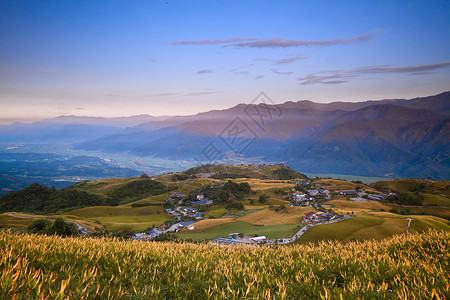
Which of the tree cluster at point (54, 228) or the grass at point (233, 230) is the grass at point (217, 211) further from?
the tree cluster at point (54, 228)

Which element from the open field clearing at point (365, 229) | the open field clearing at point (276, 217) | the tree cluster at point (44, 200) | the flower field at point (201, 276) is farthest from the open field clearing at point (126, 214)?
the flower field at point (201, 276)

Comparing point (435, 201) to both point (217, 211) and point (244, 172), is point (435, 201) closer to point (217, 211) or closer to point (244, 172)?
point (217, 211)

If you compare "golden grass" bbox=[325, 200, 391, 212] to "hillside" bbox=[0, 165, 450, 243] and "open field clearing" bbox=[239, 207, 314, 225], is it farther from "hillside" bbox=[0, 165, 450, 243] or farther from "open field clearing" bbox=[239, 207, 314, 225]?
"open field clearing" bbox=[239, 207, 314, 225]

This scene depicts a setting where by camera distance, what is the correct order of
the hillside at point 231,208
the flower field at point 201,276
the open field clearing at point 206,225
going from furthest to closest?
1. the open field clearing at point 206,225
2. the hillside at point 231,208
3. the flower field at point 201,276

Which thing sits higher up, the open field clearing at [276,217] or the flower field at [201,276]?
the flower field at [201,276]

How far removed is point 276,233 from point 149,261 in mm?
36801

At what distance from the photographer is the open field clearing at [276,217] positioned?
170ft

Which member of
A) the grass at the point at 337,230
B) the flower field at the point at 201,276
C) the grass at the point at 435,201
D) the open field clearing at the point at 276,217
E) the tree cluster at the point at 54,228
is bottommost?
the grass at the point at 435,201

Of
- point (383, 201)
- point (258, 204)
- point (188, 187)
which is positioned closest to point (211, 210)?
point (258, 204)

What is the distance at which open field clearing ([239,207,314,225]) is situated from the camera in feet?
170

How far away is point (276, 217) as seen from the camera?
57500mm

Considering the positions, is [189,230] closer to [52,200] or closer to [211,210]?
[211,210]

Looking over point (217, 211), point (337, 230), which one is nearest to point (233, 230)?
point (337, 230)

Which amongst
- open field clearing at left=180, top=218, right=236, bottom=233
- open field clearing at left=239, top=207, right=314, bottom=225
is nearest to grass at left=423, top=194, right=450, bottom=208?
open field clearing at left=239, top=207, right=314, bottom=225
